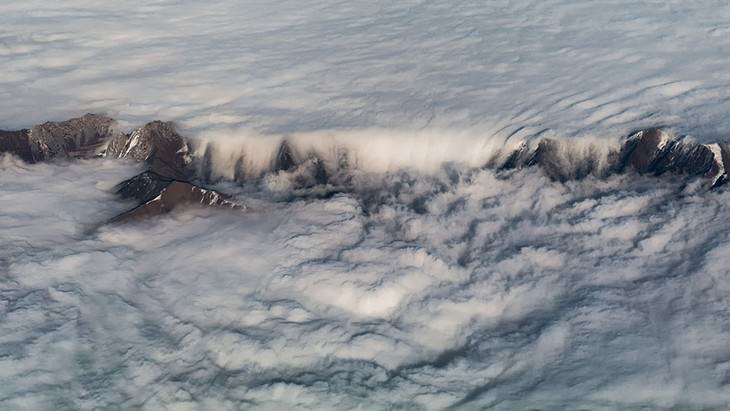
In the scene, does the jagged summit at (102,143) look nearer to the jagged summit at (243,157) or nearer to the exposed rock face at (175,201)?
the jagged summit at (243,157)

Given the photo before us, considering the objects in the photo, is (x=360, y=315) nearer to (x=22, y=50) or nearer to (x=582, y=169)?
(x=582, y=169)

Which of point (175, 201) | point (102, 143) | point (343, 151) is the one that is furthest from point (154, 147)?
point (343, 151)

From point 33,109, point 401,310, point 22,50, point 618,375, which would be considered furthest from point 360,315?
point 22,50

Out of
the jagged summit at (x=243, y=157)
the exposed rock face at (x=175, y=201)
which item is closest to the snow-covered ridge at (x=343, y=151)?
the jagged summit at (x=243, y=157)

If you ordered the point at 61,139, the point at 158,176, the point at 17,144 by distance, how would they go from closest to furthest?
the point at 158,176 → the point at 17,144 → the point at 61,139

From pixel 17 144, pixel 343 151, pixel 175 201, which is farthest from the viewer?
pixel 17 144

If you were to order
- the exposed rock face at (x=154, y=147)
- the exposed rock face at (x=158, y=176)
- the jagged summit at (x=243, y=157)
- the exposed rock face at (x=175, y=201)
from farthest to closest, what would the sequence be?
the exposed rock face at (x=154, y=147) < the exposed rock face at (x=158, y=176) < the exposed rock face at (x=175, y=201) < the jagged summit at (x=243, y=157)

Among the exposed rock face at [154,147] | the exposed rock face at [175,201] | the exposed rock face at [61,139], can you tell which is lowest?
the exposed rock face at [175,201]

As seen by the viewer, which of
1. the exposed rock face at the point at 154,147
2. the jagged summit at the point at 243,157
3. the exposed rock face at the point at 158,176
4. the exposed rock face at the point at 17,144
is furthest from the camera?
the exposed rock face at the point at 17,144

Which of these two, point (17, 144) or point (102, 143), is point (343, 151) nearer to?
point (102, 143)
